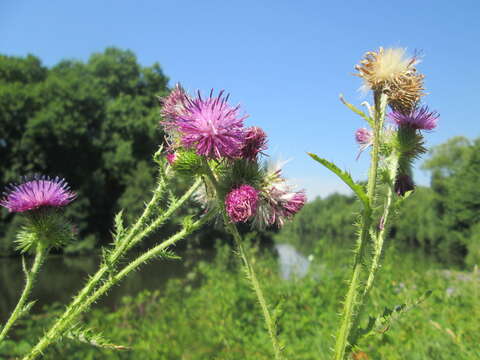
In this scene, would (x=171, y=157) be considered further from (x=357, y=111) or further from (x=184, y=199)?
(x=357, y=111)

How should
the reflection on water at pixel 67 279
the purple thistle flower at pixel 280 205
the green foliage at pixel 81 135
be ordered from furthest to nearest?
the green foliage at pixel 81 135, the reflection on water at pixel 67 279, the purple thistle flower at pixel 280 205

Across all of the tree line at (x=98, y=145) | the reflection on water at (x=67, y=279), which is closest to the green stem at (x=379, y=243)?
the reflection on water at (x=67, y=279)

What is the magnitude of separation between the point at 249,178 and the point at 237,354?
3032 mm

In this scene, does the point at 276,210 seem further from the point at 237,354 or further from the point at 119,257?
the point at 237,354

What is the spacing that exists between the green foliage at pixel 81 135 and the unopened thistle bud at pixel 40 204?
26.8 m

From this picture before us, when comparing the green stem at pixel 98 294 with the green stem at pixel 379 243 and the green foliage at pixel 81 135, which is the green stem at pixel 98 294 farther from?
the green foliage at pixel 81 135

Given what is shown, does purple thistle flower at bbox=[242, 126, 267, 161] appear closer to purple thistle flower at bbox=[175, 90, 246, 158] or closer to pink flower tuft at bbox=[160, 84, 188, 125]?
purple thistle flower at bbox=[175, 90, 246, 158]

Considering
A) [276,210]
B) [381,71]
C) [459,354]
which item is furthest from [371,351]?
[381,71]

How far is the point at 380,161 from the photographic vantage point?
1.60 m

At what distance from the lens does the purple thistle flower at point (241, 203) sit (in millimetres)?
1367

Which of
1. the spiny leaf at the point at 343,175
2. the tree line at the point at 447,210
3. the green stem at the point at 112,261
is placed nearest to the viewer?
the spiny leaf at the point at 343,175

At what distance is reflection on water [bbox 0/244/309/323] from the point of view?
17.5 metres

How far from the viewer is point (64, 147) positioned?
31.8 metres

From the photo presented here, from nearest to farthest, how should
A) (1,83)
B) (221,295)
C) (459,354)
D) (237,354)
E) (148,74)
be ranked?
(459,354) → (237,354) → (221,295) → (1,83) → (148,74)
